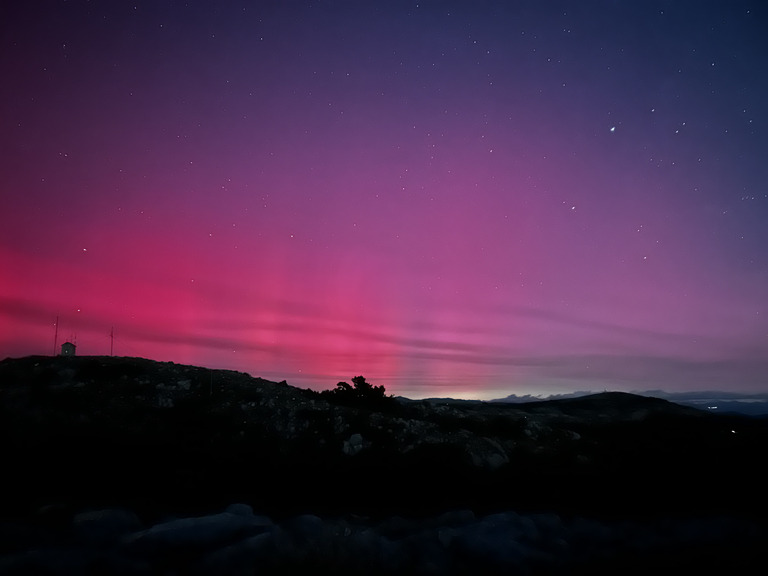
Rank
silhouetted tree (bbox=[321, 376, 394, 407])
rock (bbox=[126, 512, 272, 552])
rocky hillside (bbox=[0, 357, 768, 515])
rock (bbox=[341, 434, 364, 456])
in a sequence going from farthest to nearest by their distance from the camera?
silhouetted tree (bbox=[321, 376, 394, 407])
rock (bbox=[341, 434, 364, 456])
rocky hillside (bbox=[0, 357, 768, 515])
rock (bbox=[126, 512, 272, 552])

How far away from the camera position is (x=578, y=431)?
1953 cm

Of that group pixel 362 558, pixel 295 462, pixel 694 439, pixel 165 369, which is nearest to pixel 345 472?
pixel 295 462

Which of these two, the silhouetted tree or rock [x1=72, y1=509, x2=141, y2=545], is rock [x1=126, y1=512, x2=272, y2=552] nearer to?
rock [x1=72, y1=509, x2=141, y2=545]

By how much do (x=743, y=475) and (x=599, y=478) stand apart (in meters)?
5.69

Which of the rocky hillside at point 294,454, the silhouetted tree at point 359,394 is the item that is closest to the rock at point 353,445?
the rocky hillside at point 294,454

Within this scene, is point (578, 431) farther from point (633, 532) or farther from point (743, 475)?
point (633, 532)

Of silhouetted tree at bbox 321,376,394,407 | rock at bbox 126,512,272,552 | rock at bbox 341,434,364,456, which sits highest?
silhouetted tree at bbox 321,376,394,407

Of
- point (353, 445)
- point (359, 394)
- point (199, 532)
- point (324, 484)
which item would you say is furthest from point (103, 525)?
point (359, 394)

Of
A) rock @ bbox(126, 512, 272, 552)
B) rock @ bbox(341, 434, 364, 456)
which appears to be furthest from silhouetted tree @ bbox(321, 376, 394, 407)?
rock @ bbox(126, 512, 272, 552)

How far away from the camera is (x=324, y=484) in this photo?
12.8 meters

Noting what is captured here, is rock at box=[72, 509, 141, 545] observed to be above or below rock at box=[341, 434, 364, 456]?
below

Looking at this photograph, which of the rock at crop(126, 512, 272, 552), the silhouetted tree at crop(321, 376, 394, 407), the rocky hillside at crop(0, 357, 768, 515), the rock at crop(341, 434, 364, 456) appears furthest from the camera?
the silhouetted tree at crop(321, 376, 394, 407)

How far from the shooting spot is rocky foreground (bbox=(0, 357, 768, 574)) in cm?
864

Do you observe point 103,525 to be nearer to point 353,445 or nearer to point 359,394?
point 353,445
